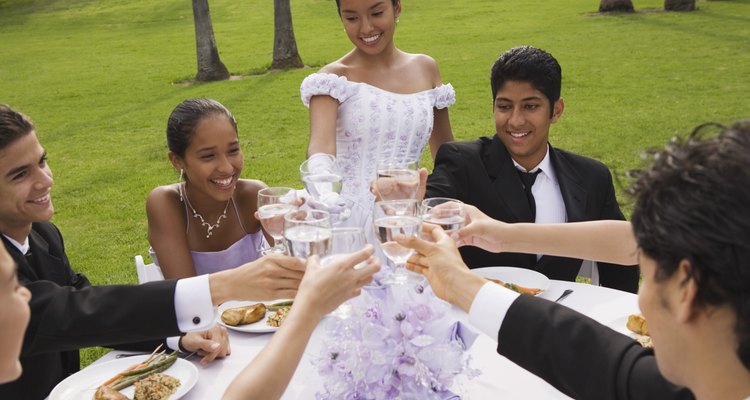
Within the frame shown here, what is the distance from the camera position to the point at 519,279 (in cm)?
356

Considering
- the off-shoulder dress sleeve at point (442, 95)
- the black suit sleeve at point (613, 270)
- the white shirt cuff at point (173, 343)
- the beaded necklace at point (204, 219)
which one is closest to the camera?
the white shirt cuff at point (173, 343)

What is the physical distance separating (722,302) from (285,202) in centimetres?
178

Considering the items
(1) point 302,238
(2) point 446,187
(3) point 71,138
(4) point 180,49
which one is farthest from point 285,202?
(4) point 180,49

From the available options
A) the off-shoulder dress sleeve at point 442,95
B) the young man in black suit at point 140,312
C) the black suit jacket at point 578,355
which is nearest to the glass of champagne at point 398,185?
the young man in black suit at point 140,312

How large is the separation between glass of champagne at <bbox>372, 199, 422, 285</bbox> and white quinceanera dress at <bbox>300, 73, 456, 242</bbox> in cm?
235

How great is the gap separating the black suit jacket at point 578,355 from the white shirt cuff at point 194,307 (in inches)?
47.0

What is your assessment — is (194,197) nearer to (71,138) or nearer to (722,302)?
Result: (722,302)

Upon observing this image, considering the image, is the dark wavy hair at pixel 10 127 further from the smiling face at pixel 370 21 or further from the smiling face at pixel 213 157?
the smiling face at pixel 370 21

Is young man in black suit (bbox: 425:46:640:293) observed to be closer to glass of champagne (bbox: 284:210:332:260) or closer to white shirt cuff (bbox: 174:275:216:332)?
white shirt cuff (bbox: 174:275:216:332)

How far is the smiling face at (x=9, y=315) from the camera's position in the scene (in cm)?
188

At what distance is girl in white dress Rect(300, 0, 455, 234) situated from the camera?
4797 mm

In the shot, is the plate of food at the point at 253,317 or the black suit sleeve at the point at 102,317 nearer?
the black suit sleeve at the point at 102,317

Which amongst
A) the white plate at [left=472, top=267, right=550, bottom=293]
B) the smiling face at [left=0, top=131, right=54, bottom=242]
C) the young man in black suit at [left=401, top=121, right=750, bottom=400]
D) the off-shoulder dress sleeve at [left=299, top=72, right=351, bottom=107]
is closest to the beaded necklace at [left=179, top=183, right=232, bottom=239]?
the off-shoulder dress sleeve at [left=299, top=72, right=351, bottom=107]

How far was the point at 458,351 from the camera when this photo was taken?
2354mm
